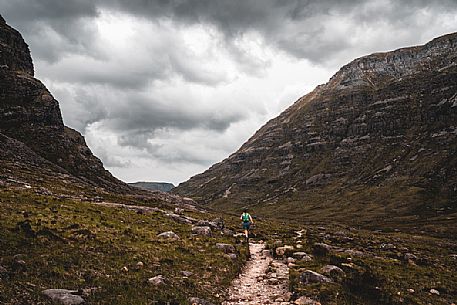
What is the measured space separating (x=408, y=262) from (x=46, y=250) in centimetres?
3989

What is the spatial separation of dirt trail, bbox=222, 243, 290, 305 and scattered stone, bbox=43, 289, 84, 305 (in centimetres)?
786

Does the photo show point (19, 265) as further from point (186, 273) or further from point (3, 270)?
point (186, 273)

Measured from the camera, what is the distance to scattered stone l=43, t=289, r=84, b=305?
15221mm

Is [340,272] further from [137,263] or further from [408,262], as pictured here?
[408,262]

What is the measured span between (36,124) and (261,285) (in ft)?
585

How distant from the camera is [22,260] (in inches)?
750

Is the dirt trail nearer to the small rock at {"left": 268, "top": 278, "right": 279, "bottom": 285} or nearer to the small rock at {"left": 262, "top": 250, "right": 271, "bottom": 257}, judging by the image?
the small rock at {"left": 268, "top": 278, "right": 279, "bottom": 285}

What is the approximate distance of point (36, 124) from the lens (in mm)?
173500

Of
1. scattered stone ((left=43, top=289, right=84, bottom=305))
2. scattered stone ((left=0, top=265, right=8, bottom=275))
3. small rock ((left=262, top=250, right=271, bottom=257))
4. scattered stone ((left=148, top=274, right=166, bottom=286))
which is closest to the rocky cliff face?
small rock ((left=262, top=250, right=271, bottom=257))

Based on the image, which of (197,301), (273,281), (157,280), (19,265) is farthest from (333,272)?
(19,265)

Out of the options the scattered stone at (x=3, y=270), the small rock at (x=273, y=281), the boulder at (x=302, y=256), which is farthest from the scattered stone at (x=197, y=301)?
the boulder at (x=302, y=256)

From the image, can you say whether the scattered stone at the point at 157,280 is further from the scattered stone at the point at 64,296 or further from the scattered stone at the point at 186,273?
the scattered stone at the point at 64,296

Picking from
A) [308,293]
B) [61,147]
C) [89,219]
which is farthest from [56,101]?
[308,293]

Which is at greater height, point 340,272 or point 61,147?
point 61,147
